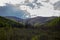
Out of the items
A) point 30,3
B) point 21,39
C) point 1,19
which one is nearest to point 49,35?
point 21,39

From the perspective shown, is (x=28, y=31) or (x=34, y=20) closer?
(x=28, y=31)

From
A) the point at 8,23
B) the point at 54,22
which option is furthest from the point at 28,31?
the point at 54,22

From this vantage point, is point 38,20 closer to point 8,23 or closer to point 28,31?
point 28,31

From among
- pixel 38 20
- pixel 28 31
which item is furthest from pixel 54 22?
pixel 28 31

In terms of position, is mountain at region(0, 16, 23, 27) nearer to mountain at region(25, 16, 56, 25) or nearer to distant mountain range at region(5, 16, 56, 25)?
distant mountain range at region(5, 16, 56, 25)

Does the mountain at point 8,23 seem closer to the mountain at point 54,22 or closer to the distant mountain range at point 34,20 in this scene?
the distant mountain range at point 34,20

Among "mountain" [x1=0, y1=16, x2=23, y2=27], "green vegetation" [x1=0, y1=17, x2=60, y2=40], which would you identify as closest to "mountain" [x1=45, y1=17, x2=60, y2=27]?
"green vegetation" [x1=0, y1=17, x2=60, y2=40]

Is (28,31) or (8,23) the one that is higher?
(8,23)

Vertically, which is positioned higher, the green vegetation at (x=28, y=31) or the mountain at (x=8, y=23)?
the mountain at (x=8, y=23)

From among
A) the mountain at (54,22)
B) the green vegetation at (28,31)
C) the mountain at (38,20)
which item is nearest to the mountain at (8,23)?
the green vegetation at (28,31)

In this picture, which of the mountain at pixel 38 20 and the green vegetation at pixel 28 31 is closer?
the green vegetation at pixel 28 31
